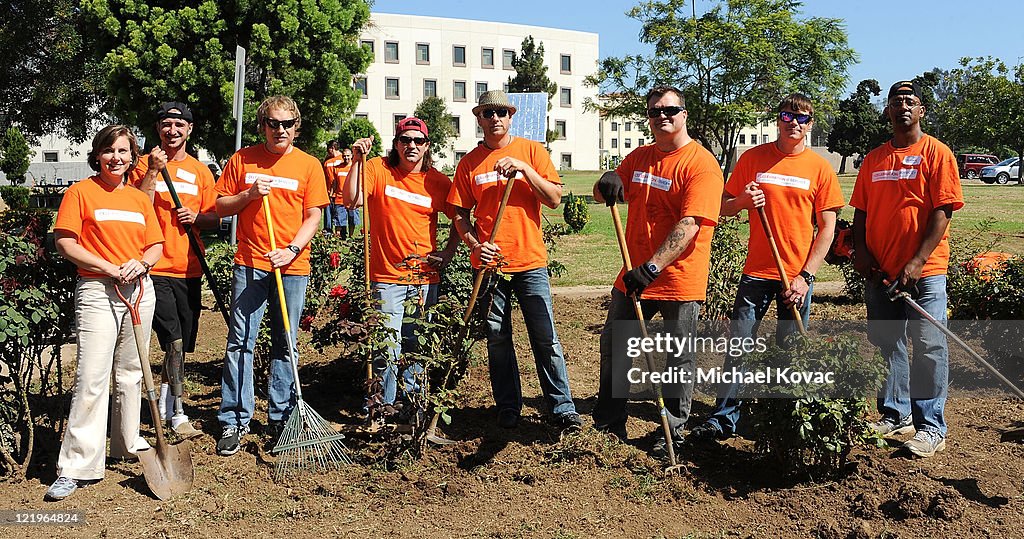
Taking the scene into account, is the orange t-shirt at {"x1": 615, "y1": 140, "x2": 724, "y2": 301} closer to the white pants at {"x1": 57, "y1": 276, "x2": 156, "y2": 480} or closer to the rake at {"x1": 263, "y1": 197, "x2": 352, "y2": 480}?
the rake at {"x1": 263, "y1": 197, "x2": 352, "y2": 480}

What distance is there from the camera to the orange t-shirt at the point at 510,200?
471 cm

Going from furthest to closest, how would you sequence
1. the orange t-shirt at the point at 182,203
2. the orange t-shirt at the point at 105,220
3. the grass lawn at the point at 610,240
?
1. the grass lawn at the point at 610,240
2. the orange t-shirt at the point at 182,203
3. the orange t-shirt at the point at 105,220

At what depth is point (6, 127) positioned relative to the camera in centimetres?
2567

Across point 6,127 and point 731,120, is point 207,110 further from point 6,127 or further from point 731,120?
point 731,120

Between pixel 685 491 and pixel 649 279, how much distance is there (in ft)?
3.33

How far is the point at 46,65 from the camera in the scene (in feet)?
73.7

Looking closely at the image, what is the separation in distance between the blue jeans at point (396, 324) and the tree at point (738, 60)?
21.5 meters

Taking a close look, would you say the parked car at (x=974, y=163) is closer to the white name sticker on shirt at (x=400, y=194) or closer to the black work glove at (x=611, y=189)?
the black work glove at (x=611, y=189)

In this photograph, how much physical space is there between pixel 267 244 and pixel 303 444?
108 centimetres

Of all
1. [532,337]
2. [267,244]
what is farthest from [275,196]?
[532,337]

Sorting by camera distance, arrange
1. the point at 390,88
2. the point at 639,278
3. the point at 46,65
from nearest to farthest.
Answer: the point at 639,278, the point at 46,65, the point at 390,88

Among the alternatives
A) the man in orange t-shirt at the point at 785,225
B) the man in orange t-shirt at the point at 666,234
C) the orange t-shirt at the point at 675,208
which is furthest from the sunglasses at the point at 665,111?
the man in orange t-shirt at the point at 785,225

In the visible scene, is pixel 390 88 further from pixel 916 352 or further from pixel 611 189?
pixel 916 352

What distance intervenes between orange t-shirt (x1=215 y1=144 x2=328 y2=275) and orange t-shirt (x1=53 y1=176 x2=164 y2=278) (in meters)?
0.54
